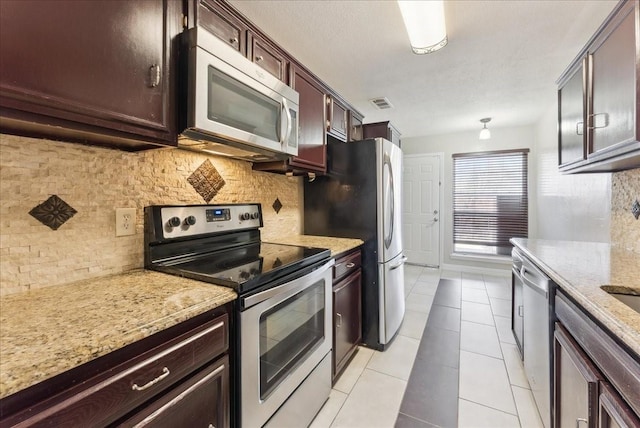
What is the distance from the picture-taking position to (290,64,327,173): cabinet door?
1890mm

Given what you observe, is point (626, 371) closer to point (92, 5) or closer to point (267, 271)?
point (267, 271)

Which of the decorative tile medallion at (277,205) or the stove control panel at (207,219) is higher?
the decorative tile medallion at (277,205)

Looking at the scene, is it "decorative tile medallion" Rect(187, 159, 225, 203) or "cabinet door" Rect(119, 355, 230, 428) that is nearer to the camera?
"cabinet door" Rect(119, 355, 230, 428)

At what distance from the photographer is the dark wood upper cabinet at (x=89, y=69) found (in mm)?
735

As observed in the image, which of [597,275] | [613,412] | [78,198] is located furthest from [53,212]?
[597,275]

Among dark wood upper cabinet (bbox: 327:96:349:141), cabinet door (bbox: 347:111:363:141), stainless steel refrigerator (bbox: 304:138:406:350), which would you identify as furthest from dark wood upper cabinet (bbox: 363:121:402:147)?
stainless steel refrigerator (bbox: 304:138:406:350)

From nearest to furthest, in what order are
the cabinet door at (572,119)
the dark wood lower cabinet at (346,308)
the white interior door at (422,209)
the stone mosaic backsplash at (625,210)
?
1. the cabinet door at (572,119)
2. the stone mosaic backsplash at (625,210)
3. the dark wood lower cabinet at (346,308)
4. the white interior door at (422,209)

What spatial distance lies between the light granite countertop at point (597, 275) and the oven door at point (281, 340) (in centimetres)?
108

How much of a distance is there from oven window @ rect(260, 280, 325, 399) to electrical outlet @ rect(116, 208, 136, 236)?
0.74 meters

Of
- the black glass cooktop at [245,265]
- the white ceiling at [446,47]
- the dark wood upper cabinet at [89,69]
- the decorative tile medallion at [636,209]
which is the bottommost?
the black glass cooktop at [245,265]

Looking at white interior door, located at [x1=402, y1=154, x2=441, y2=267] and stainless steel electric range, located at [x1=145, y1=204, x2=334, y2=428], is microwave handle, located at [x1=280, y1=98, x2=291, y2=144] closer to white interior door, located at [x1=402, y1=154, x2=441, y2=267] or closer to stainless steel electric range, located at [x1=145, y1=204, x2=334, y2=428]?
stainless steel electric range, located at [x1=145, y1=204, x2=334, y2=428]

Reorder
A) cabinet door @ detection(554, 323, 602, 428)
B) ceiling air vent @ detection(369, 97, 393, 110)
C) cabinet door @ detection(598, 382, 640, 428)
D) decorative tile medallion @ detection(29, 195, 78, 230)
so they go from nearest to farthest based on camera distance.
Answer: cabinet door @ detection(598, 382, 640, 428)
cabinet door @ detection(554, 323, 602, 428)
decorative tile medallion @ detection(29, 195, 78, 230)
ceiling air vent @ detection(369, 97, 393, 110)

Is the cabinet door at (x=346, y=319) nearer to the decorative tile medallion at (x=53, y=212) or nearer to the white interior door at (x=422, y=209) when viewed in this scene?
the decorative tile medallion at (x=53, y=212)

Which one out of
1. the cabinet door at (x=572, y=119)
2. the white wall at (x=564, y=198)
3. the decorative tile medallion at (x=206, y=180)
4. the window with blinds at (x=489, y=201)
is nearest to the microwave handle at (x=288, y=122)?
the decorative tile medallion at (x=206, y=180)
